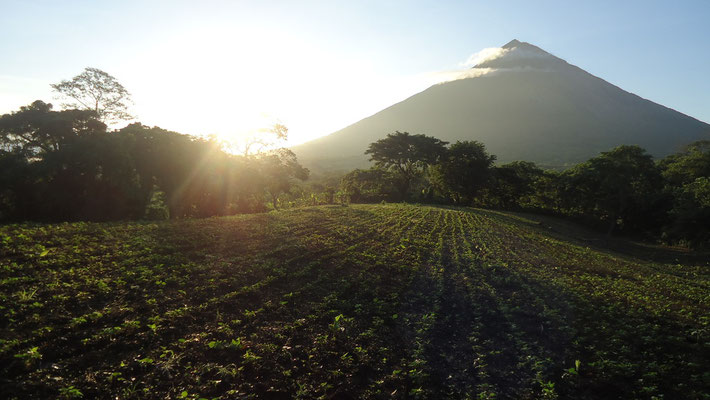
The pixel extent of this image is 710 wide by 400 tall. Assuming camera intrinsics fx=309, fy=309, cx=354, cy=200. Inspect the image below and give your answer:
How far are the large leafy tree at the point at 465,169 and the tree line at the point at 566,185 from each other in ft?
0.54

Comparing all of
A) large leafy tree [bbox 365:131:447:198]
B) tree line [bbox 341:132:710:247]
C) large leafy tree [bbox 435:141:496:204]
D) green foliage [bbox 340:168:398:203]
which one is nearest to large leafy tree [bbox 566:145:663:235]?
tree line [bbox 341:132:710:247]

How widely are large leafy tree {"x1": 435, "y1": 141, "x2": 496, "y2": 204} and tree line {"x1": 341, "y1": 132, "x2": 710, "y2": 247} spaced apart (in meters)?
0.16

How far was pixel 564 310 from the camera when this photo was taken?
35.1 feet

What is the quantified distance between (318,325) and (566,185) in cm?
4813

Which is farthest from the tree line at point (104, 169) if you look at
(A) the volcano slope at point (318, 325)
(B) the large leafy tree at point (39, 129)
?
(A) the volcano slope at point (318, 325)

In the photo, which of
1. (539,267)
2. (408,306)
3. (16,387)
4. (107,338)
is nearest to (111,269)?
(107,338)

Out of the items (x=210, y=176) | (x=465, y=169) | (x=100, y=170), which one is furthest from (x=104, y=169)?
(x=465, y=169)

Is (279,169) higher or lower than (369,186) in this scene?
higher

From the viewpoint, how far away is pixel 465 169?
174ft

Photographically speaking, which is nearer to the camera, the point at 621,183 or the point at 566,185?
the point at 621,183

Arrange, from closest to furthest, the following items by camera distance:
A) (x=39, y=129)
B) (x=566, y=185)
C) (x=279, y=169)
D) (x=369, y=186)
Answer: (x=39, y=129)
(x=279, y=169)
(x=566, y=185)
(x=369, y=186)

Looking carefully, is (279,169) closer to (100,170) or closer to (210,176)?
(210,176)

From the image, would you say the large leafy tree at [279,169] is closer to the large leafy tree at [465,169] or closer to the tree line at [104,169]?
the tree line at [104,169]

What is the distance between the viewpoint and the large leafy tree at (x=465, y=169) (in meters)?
53.2
